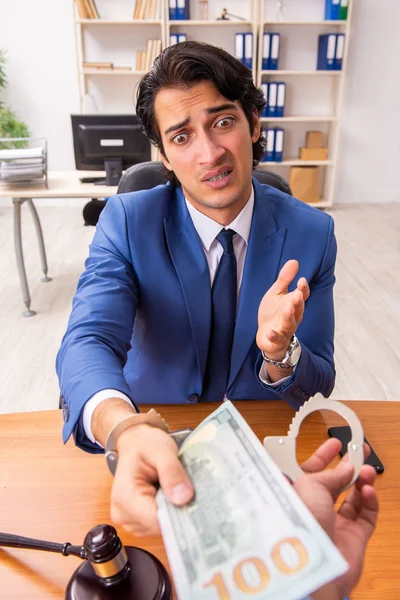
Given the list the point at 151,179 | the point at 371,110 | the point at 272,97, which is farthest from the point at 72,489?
the point at 371,110

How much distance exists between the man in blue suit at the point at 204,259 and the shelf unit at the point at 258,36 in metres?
3.81

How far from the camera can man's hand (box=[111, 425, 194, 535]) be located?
0.55 m

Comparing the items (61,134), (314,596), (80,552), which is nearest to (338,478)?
(314,596)

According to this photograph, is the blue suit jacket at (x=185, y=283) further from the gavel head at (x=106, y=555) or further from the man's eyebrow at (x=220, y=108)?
the gavel head at (x=106, y=555)

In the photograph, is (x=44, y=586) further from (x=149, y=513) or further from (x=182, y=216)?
(x=182, y=216)

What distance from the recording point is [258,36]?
4633 millimetres

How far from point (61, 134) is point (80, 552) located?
5.02 metres

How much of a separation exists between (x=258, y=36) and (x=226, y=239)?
4.21 meters

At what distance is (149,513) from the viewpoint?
552 millimetres

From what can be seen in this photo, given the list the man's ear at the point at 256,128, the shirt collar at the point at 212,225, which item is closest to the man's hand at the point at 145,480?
the shirt collar at the point at 212,225

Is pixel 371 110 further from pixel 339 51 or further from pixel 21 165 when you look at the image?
pixel 21 165

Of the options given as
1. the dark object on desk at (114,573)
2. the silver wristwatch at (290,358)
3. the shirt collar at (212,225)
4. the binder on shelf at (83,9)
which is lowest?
the dark object on desk at (114,573)

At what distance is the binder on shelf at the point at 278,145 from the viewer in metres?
4.89

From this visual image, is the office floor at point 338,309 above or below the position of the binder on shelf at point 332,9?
below
